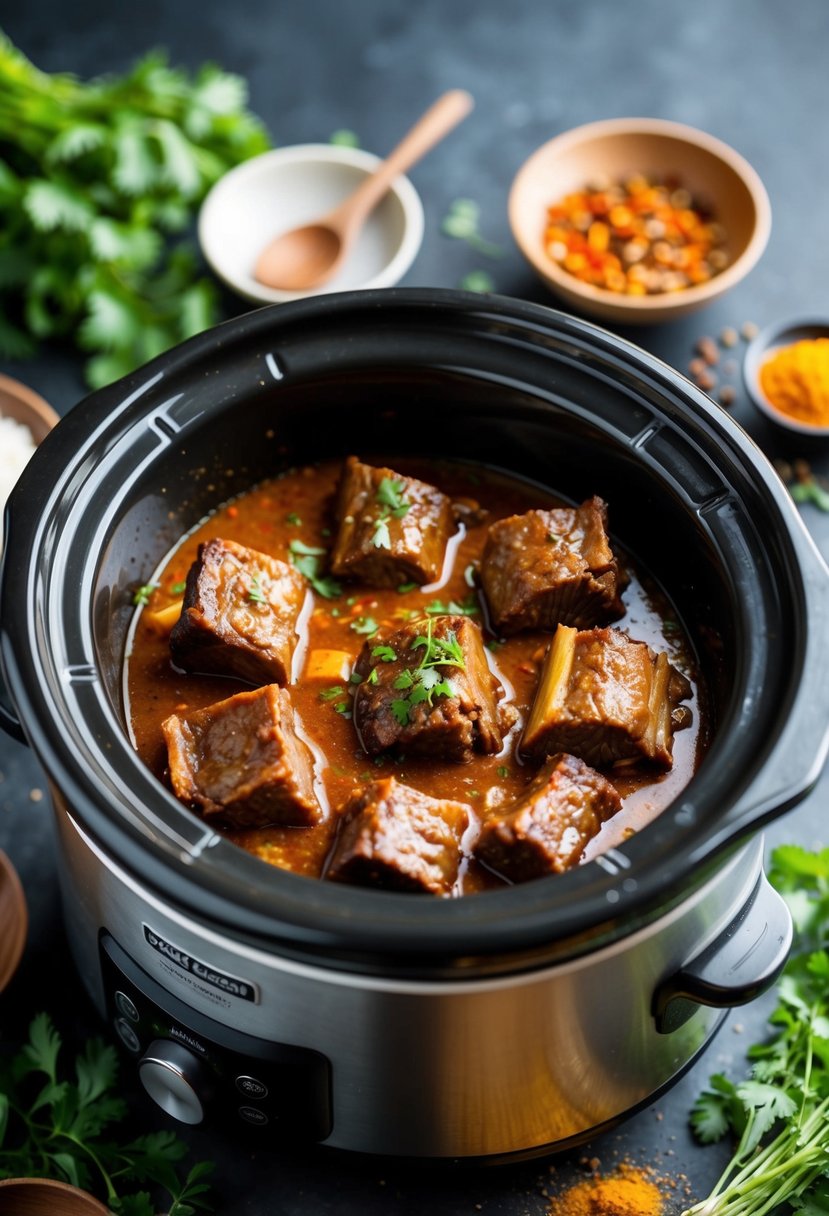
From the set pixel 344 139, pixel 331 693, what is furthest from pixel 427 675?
pixel 344 139

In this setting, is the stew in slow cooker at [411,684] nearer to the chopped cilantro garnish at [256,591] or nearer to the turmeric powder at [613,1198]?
the chopped cilantro garnish at [256,591]

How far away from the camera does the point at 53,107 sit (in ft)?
16.3

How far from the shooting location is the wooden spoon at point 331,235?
496 cm

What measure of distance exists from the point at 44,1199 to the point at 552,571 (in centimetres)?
182

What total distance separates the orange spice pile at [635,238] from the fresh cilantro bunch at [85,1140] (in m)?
3.07

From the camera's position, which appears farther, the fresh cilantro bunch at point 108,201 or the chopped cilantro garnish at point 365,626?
the fresh cilantro bunch at point 108,201

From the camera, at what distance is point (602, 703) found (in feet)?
10.1

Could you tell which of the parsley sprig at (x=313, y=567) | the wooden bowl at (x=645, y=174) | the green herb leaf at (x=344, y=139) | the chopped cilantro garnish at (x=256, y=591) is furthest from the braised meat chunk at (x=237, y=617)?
the green herb leaf at (x=344, y=139)

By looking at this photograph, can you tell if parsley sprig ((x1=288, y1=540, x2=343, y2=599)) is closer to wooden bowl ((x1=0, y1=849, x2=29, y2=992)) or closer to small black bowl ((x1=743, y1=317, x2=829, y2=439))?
wooden bowl ((x1=0, y1=849, x2=29, y2=992))

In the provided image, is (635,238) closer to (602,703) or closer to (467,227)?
(467,227)

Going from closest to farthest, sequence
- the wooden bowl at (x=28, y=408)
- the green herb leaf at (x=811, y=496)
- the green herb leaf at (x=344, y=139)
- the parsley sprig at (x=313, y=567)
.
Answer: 1. the parsley sprig at (x=313, y=567)
2. the wooden bowl at (x=28, y=408)
3. the green herb leaf at (x=811, y=496)
4. the green herb leaf at (x=344, y=139)

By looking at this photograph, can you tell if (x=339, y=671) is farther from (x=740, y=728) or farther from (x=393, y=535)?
(x=740, y=728)

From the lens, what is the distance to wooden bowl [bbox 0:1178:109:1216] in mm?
3109

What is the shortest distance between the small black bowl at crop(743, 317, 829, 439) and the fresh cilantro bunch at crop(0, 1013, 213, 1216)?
9.16 feet
